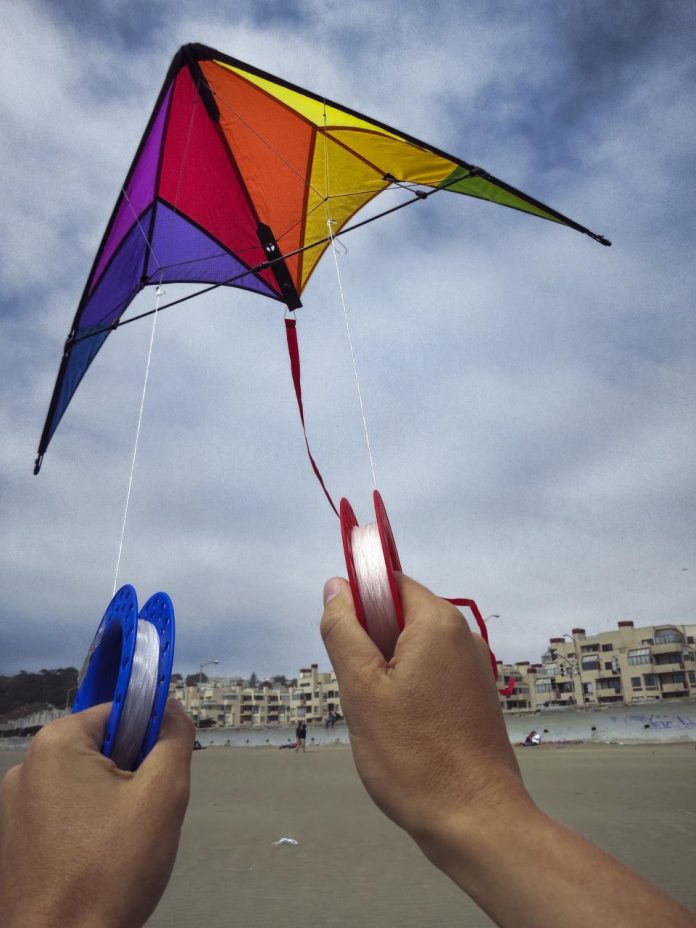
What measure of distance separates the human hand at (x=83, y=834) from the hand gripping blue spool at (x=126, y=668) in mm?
129

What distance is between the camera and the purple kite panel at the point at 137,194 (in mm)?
7461

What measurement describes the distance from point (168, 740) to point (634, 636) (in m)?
95.5

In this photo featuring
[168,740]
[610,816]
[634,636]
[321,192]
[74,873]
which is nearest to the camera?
[74,873]

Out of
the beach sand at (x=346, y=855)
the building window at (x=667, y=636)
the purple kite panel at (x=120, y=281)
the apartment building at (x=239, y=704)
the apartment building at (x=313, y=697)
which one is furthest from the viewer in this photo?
the apartment building at (x=239, y=704)

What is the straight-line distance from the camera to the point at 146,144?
728 cm

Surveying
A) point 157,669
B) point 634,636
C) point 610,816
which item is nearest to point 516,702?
point 634,636

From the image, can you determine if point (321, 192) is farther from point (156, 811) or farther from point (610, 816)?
point (610, 816)

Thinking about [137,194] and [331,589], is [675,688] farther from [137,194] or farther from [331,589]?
[331,589]

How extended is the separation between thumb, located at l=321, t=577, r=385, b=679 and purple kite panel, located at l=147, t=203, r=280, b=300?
318 inches

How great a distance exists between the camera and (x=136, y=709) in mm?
1053

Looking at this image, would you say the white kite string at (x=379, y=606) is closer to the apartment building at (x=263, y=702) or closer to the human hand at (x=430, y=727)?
the human hand at (x=430, y=727)

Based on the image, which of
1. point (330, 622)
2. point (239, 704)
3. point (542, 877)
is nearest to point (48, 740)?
point (330, 622)

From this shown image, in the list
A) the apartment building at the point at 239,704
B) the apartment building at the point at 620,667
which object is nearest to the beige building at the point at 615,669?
the apartment building at the point at 620,667

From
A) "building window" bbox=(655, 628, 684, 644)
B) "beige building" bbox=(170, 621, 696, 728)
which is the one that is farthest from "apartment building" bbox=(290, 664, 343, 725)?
"building window" bbox=(655, 628, 684, 644)
